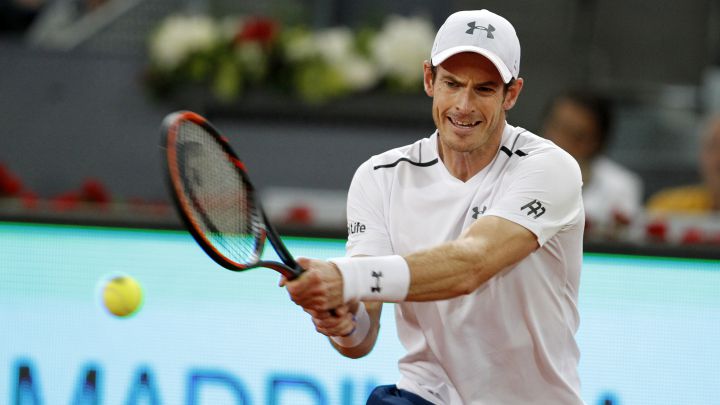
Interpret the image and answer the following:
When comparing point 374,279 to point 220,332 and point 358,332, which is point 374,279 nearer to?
point 358,332

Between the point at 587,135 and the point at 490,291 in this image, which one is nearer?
the point at 490,291

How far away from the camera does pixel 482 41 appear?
9.52 ft

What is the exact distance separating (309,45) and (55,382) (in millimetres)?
3226

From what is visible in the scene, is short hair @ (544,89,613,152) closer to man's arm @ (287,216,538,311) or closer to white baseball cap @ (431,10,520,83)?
white baseball cap @ (431,10,520,83)

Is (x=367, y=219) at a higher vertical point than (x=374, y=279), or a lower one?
higher

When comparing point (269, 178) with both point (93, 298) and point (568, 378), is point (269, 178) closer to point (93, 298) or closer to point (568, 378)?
point (93, 298)

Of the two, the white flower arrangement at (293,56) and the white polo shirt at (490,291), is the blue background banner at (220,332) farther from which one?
the white flower arrangement at (293,56)

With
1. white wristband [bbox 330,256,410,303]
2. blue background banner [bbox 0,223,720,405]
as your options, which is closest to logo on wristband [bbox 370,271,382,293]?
white wristband [bbox 330,256,410,303]

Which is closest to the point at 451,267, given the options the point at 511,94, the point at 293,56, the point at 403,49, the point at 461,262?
the point at 461,262

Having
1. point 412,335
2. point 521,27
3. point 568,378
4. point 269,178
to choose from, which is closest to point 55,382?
point 412,335

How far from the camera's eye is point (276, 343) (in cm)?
453

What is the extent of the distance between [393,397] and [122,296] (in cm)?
179

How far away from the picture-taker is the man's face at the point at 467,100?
293 centimetres

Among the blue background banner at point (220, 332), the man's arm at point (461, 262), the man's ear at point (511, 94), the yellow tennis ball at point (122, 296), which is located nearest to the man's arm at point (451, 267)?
the man's arm at point (461, 262)
